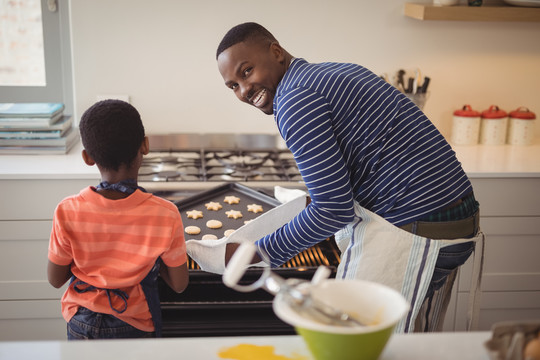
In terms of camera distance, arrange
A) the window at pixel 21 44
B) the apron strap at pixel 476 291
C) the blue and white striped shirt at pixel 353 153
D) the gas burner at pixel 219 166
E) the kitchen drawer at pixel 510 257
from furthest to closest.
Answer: the window at pixel 21 44 → the kitchen drawer at pixel 510 257 → the gas burner at pixel 219 166 → the apron strap at pixel 476 291 → the blue and white striped shirt at pixel 353 153

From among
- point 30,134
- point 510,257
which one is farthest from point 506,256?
point 30,134

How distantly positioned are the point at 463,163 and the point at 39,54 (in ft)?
6.22

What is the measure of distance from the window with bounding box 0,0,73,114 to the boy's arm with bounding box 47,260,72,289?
5.66ft

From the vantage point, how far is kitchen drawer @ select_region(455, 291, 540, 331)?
258 cm

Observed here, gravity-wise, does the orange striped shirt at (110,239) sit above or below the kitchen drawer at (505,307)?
above

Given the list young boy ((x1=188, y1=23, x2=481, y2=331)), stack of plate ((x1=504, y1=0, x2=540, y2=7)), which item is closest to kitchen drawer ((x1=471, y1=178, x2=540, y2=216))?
stack of plate ((x1=504, y1=0, x2=540, y2=7))

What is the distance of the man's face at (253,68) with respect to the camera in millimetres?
1336

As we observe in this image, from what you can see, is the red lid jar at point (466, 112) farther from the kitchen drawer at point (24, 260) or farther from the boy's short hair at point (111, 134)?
the boy's short hair at point (111, 134)

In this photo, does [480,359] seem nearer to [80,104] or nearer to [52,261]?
[52,261]

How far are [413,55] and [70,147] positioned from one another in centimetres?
154

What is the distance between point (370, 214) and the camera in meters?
1.42

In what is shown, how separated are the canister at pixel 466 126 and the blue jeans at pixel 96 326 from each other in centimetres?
195

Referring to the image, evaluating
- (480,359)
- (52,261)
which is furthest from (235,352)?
(52,261)

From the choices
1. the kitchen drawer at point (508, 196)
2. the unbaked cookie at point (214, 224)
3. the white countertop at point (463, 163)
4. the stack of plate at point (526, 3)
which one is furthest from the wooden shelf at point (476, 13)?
the unbaked cookie at point (214, 224)
